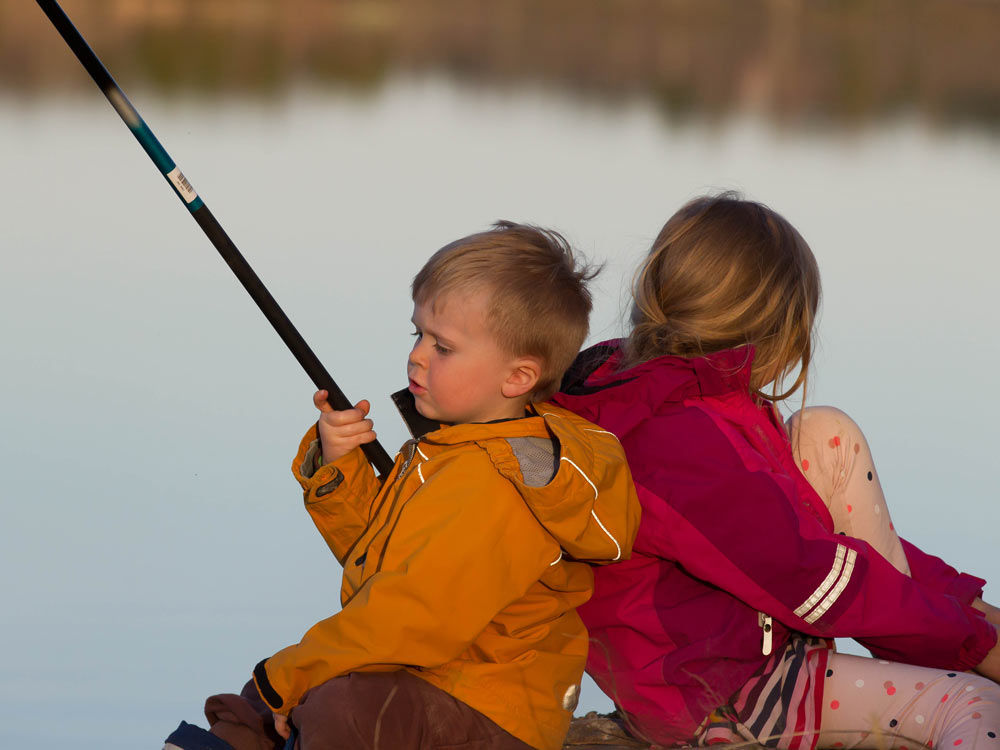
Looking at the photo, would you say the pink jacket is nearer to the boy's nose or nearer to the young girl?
the young girl

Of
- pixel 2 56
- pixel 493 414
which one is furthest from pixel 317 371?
pixel 2 56

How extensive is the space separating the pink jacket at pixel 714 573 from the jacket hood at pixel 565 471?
9 cm

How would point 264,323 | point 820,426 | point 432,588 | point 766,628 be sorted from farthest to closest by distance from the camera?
point 264,323
point 820,426
point 766,628
point 432,588

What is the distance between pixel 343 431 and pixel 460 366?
0.18 meters

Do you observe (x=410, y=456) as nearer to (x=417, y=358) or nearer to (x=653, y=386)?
(x=417, y=358)

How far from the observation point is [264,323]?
436 cm

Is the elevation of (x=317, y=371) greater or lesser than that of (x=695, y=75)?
greater

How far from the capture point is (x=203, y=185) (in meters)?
6.12

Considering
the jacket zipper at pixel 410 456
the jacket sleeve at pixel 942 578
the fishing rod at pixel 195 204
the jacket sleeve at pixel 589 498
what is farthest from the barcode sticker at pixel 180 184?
the jacket sleeve at pixel 942 578

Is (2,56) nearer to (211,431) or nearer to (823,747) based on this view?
(211,431)

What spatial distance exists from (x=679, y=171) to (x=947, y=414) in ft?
10.8

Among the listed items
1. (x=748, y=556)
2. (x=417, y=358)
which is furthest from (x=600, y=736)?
(x=417, y=358)

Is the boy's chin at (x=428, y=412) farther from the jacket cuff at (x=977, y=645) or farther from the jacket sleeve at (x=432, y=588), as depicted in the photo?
the jacket cuff at (x=977, y=645)

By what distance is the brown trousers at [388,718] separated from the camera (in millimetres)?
1534
